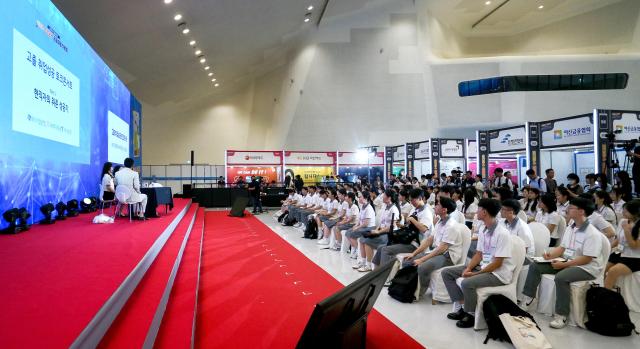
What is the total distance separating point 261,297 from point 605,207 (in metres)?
4.21

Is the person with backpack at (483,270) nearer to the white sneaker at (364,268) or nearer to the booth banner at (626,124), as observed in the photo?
the white sneaker at (364,268)

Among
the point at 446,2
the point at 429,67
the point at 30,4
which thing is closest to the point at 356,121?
the point at 429,67

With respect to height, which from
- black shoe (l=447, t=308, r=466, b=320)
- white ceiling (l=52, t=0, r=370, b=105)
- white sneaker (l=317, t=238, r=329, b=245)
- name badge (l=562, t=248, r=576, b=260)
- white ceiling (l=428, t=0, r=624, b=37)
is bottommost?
black shoe (l=447, t=308, r=466, b=320)

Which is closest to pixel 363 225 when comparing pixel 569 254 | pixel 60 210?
pixel 569 254

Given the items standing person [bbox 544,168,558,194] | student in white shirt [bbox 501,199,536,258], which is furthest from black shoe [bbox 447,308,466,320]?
standing person [bbox 544,168,558,194]

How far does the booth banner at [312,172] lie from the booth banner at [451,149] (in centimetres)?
490

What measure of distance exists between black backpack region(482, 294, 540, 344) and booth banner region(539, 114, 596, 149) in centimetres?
698

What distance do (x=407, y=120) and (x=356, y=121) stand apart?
2.52 meters

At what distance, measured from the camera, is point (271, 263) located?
5.54 meters

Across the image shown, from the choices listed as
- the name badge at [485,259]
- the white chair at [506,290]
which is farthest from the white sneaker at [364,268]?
the white chair at [506,290]

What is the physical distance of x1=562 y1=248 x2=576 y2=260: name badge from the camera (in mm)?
3379

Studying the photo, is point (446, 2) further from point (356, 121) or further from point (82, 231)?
point (82, 231)

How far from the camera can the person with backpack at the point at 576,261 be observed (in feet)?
10.2

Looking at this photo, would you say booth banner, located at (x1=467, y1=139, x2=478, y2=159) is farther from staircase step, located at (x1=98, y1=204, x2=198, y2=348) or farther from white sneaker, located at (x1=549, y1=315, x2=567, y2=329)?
staircase step, located at (x1=98, y1=204, x2=198, y2=348)
